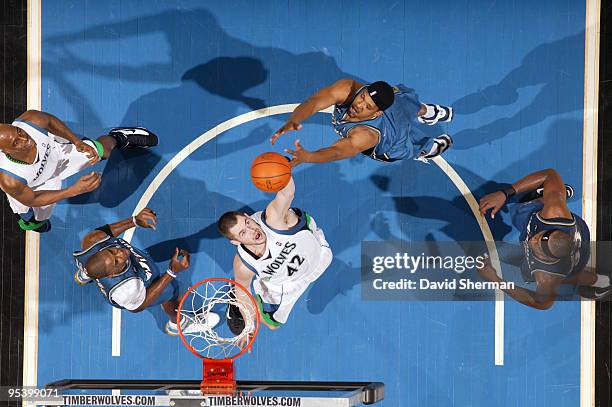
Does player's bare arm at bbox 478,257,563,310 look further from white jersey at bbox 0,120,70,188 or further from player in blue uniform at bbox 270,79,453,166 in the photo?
white jersey at bbox 0,120,70,188

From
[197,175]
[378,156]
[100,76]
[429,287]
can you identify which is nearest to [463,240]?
[429,287]

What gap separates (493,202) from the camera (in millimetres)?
8820

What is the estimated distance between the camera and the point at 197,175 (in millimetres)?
9008

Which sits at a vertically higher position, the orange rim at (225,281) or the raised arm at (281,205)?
the raised arm at (281,205)

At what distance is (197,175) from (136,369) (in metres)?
2.35

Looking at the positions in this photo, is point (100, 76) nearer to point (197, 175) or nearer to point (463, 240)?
point (197, 175)

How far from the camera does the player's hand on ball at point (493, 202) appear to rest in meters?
8.82

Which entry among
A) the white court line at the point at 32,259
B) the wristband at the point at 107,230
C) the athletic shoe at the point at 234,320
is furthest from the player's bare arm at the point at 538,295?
the white court line at the point at 32,259

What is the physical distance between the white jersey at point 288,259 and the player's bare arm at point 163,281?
712 mm

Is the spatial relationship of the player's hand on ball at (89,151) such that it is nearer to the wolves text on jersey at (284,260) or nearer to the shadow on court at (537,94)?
the wolves text on jersey at (284,260)

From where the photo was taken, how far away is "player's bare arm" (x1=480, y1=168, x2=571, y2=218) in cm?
868

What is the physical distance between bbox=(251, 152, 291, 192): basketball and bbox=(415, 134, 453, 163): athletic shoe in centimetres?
172

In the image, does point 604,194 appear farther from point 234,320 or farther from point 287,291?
point 234,320

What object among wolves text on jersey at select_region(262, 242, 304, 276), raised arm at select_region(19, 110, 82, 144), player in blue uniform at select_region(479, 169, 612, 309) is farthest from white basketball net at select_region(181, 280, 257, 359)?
player in blue uniform at select_region(479, 169, 612, 309)
